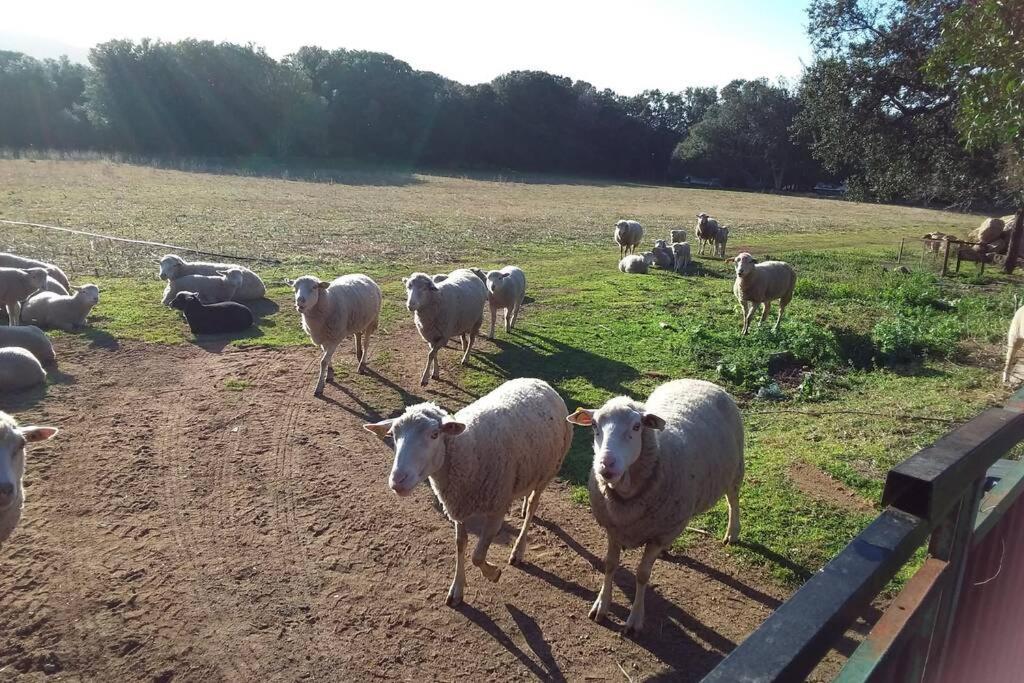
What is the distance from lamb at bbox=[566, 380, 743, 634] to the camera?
4.81 meters

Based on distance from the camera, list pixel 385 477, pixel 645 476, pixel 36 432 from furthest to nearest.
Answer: pixel 385 477, pixel 36 432, pixel 645 476


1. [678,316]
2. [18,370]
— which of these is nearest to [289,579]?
[18,370]

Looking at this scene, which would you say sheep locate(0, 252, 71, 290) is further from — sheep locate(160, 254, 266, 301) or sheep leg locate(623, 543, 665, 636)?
sheep leg locate(623, 543, 665, 636)

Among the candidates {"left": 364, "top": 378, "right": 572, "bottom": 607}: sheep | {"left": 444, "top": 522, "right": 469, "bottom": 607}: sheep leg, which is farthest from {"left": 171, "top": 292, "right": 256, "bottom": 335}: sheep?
{"left": 444, "top": 522, "right": 469, "bottom": 607}: sheep leg

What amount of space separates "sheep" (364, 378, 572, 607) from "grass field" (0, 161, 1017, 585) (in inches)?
64.2

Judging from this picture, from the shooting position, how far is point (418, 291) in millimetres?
10359

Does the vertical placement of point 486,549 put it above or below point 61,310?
below

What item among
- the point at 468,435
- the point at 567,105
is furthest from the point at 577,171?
the point at 468,435

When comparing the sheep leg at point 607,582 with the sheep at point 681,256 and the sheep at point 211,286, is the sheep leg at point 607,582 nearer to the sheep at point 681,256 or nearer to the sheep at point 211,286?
the sheep at point 211,286

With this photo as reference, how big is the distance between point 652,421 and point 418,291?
20.3 feet

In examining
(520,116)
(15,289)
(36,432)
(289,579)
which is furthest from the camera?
(520,116)

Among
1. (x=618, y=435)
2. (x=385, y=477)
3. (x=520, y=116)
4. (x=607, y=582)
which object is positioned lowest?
(x=385, y=477)

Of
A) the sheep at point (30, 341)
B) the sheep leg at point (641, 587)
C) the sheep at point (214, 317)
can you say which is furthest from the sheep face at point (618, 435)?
the sheep at point (214, 317)

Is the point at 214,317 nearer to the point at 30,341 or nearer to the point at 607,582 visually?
the point at 30,341
